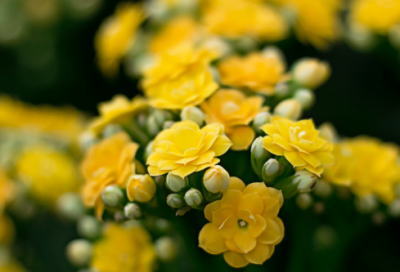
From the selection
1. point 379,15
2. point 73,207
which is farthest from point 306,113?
point 73,207

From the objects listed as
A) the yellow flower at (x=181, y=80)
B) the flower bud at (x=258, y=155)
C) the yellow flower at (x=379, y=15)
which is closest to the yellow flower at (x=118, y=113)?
the yellow flower at (x=181, y=80)

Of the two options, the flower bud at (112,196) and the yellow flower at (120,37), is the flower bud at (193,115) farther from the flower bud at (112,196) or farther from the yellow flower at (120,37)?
the yellow flower at (120,37)

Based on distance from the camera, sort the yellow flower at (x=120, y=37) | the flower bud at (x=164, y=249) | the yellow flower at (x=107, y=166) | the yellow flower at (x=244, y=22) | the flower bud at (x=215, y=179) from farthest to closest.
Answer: the yellow flower at (x=120, y=37), the yellow flower at (x=244, y=22), the flower bud at (x=164, y=249), the yellow flower at (x=107, y=166), the flower bud at (x=215, y=179)

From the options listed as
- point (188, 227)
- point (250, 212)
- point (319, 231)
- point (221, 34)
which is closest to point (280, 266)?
point (319, 231)

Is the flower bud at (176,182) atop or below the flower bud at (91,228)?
atop

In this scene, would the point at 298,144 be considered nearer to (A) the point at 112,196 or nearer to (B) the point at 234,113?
(B) the point at 234,113
